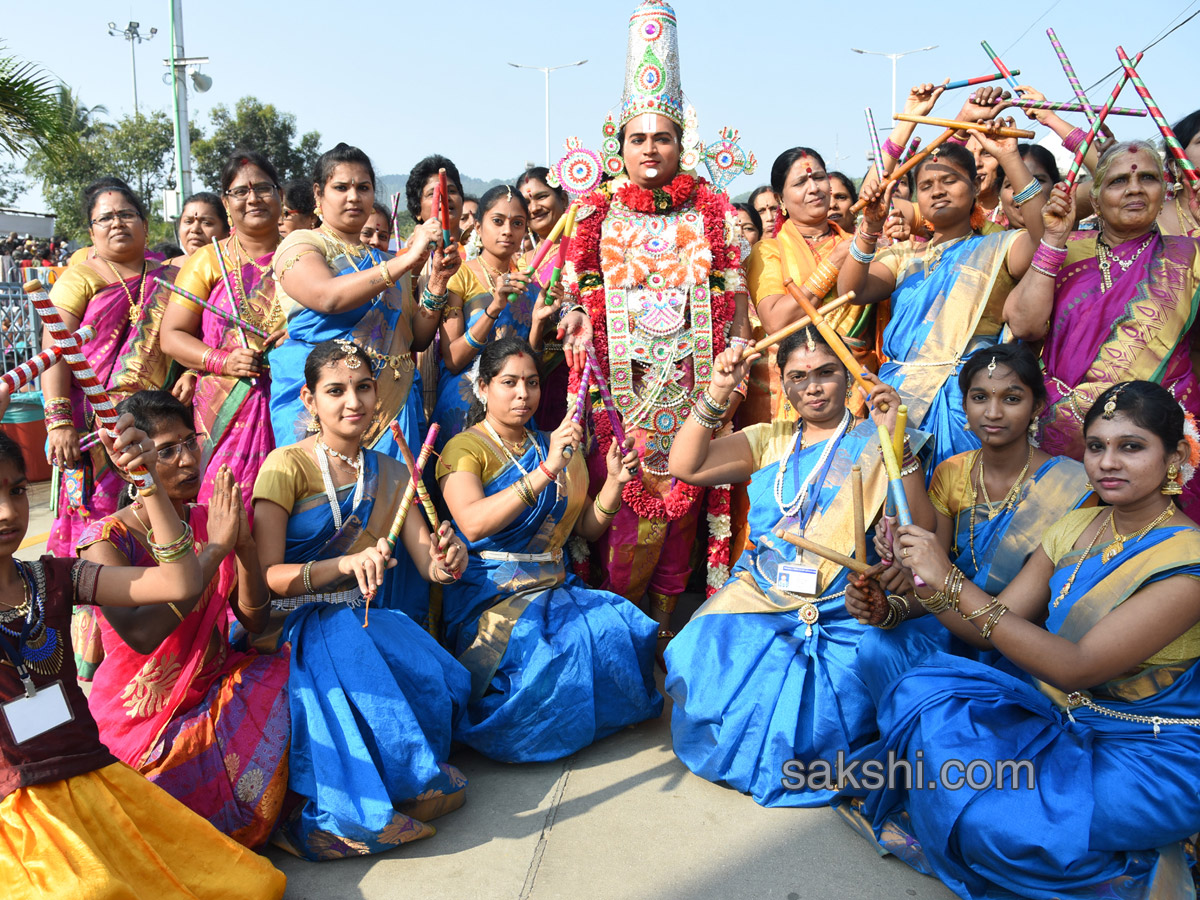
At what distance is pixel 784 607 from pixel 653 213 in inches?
70.8

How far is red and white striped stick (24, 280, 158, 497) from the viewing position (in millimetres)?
2148

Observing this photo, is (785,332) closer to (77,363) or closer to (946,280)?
(946,280)

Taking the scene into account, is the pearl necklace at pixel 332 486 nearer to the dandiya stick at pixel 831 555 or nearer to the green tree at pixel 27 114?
the dandiya stick at pixel 831 555

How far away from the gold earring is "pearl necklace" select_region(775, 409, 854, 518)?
1.03 metres

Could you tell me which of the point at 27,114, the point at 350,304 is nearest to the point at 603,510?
the point at 350,304

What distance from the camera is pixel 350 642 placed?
295 centimetres

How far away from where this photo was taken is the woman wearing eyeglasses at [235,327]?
4.09 metres

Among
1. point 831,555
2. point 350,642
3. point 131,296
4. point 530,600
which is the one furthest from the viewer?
point 131,296

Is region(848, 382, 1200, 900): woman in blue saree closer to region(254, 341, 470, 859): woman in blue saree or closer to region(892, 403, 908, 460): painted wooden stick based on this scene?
region(892, 403, 908, 460): painted wooden stick

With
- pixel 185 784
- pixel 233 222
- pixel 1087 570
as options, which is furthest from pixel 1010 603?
pixel 233 222

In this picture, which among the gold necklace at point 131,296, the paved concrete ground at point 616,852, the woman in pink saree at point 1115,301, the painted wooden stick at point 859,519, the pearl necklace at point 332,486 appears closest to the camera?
the paved concrete ground at point 616,852

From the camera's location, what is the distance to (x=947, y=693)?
8.70 ft

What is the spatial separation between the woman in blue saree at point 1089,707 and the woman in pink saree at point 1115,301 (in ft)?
2.46
